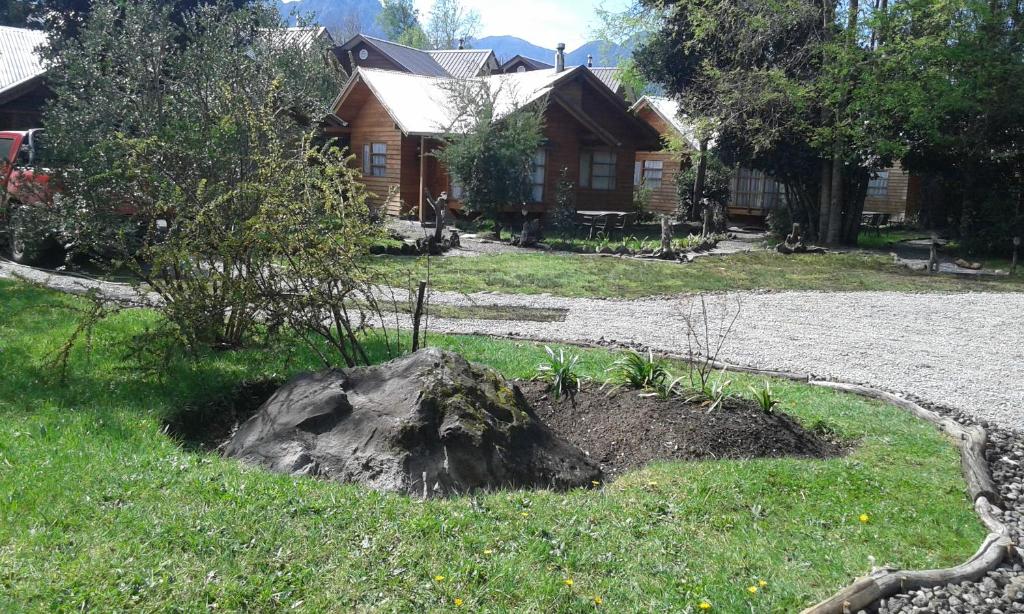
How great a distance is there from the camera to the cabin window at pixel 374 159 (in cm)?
2925

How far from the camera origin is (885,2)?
22.0 meters

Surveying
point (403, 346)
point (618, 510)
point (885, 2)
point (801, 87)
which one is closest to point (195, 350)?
point (403, 346)

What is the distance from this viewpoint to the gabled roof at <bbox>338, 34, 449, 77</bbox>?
49.2m

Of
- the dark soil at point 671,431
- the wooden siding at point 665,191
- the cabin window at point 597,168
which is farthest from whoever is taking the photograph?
the wooden siding at point 665,191

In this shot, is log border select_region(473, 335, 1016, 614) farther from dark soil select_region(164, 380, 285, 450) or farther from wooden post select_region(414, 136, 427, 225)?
wooden post select_region(414, 136, 427, 225)

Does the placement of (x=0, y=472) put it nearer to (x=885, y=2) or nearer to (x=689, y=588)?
(x=689, y=588)

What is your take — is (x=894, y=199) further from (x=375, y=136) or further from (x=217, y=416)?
(x=217, y=416)

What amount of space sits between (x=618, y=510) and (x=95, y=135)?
27.8ft

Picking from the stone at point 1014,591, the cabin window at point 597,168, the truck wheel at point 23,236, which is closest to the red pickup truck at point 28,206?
the truck wheel at point 23,236

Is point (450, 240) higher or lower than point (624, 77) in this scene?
lower

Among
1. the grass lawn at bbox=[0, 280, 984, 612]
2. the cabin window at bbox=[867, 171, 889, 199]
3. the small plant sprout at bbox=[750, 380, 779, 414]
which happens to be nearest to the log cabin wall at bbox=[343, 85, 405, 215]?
the cabin window at bbox=[867, 171, 889, 199]

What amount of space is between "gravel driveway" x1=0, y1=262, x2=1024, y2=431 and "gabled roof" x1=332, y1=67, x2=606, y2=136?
13632mm

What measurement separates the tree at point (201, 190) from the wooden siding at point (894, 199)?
103 ft

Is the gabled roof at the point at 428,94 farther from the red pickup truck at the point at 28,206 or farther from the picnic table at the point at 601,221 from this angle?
the red pickup truck at the point at 28,206
